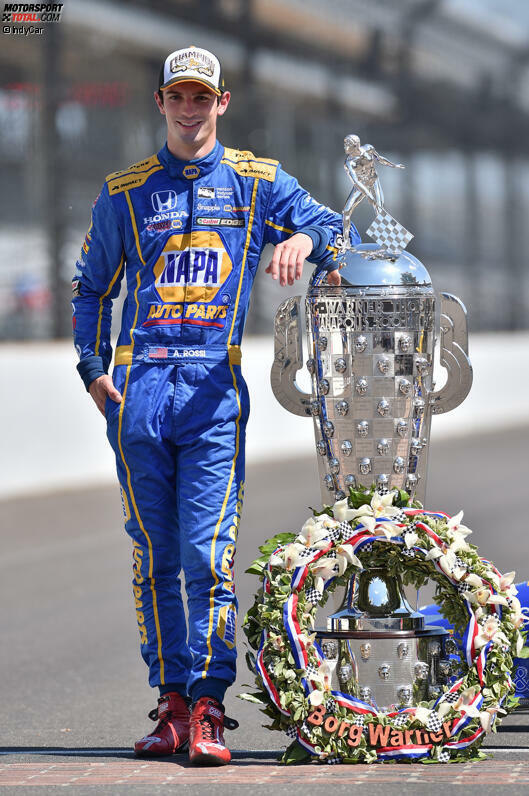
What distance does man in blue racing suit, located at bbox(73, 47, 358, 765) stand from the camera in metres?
4.49

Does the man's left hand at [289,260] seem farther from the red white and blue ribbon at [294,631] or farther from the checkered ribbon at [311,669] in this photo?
the checkered ribbon at [311,669]

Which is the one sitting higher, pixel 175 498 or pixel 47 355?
pixel 47 355

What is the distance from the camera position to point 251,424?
56.5 feet

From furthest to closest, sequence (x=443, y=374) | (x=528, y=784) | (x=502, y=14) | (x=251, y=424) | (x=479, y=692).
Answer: (x=502, y=14) < (x=443, y=374) < (x=251, y=424) < (x=479, y=692) < (x=528, y=784)

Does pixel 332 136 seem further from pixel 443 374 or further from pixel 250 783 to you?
pixel 250 783

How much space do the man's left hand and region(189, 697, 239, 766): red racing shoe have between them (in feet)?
4.07

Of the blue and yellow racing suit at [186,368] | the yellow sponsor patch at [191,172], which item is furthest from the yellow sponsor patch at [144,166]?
the yellow sponsor patch at [191,172]

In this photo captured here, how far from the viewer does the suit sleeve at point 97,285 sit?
467cm

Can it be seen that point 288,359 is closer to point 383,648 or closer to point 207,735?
point 383,648

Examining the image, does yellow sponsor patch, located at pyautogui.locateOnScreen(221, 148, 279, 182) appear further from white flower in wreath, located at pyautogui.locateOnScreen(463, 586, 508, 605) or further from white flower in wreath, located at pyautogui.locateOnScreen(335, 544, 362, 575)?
white flower in wreath, located at pyautogui.locateOnScreen(463, 586, 508, 605)

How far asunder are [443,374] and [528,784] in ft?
48.6

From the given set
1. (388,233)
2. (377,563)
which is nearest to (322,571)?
(377,563)

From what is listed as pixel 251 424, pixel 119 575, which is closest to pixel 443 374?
pixel 251 424

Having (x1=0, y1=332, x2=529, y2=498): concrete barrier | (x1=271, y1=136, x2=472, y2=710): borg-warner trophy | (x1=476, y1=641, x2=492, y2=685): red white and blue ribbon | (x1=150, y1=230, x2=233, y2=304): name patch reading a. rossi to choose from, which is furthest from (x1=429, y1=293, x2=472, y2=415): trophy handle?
(x1=0, y1=332, x2=529, y2=498): concrete barrier
